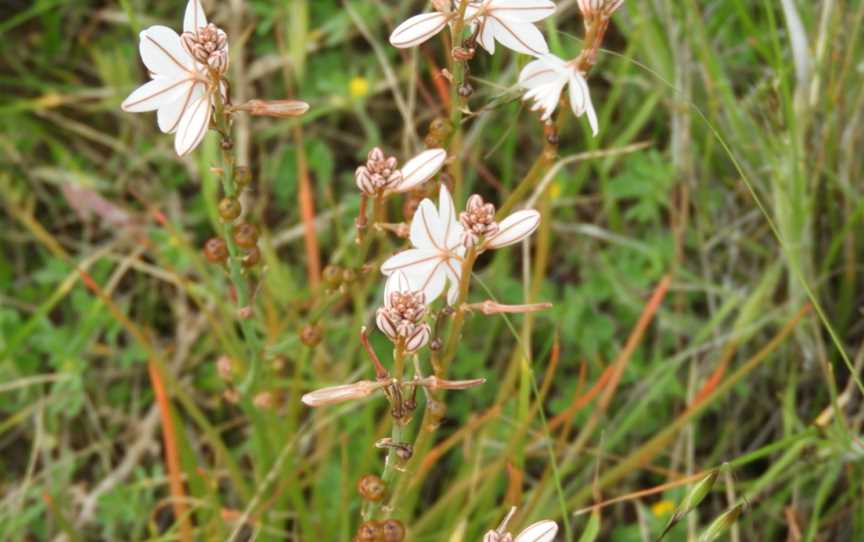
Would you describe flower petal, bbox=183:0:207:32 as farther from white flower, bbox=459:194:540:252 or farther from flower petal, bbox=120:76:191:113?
white flower, bbox=459:194:540:252

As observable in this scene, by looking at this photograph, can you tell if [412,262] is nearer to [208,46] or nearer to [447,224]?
[447,224]

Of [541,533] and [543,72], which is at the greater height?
[543,72]

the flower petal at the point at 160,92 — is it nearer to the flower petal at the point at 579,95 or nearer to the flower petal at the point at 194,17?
the flower petal at the point at 194,17

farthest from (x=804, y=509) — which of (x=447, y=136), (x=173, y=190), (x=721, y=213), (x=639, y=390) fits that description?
(x=173, y=190)

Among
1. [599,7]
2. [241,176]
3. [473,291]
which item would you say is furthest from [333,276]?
[473,291]

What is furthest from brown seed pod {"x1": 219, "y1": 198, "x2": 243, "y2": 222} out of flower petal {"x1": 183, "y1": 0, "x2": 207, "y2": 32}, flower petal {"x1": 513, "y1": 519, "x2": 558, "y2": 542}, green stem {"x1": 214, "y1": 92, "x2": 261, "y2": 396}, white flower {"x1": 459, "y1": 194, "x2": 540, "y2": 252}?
flower petal {"x1": 513, "y1": 519, "x2": 558, "y2": 542}

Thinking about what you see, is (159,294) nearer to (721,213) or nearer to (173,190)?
(173,190)

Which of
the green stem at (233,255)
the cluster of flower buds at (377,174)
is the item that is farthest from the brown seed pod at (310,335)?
the cluster of flower buds at (377,174)

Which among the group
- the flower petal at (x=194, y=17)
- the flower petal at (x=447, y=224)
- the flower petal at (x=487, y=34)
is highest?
the flower petal at (x=194, y=17)
